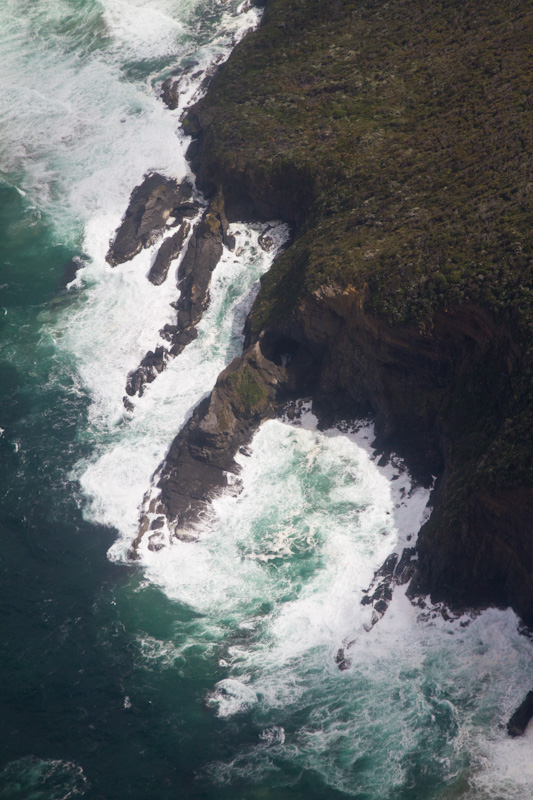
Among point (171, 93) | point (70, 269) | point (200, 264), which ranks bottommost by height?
point (70, 269)

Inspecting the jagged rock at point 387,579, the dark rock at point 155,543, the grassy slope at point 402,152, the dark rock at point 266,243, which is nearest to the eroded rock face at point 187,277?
the dark rock at point 266,243

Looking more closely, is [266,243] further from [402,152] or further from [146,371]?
[146,371]

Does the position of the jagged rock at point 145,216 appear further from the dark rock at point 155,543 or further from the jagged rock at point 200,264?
the dark rock at point 155,543

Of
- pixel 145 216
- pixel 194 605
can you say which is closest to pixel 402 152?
pixel 145 216

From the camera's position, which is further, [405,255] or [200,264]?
[200,264]

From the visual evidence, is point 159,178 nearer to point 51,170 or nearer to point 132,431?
point 51,170

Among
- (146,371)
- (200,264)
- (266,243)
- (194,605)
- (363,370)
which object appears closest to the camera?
(194,605)

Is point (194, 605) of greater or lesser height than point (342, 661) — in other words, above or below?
below

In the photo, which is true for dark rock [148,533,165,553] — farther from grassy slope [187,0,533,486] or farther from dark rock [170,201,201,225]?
dark rock [170,201,201,225]
